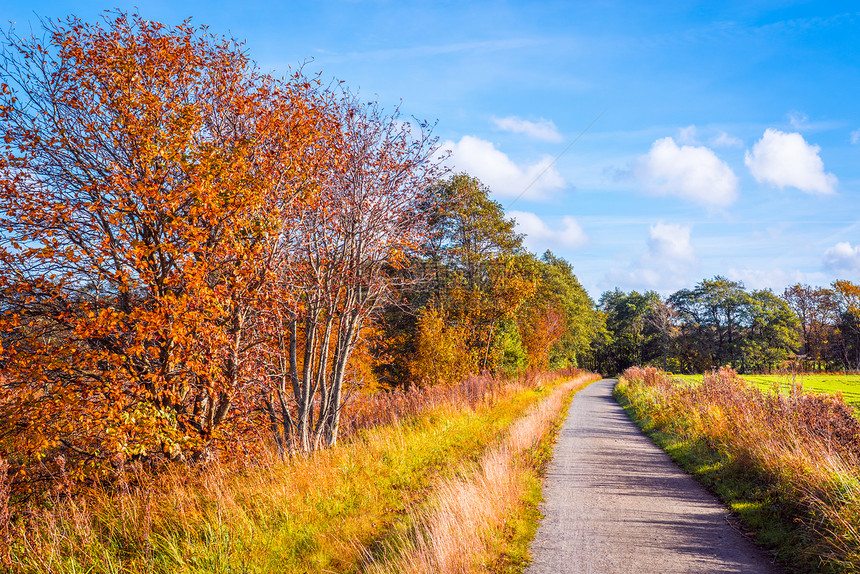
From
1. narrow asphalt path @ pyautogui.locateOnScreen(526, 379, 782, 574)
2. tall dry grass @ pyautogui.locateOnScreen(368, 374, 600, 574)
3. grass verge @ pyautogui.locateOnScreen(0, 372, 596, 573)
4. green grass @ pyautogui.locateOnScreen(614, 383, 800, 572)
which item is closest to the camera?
tall dry grass @ pyautogui.locateOnScreen(368, 374, 600, 574)

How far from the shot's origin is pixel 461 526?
17.3 ft

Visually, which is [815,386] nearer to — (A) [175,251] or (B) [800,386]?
(B) [800,386]

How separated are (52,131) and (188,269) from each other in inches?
134

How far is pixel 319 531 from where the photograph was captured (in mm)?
5734

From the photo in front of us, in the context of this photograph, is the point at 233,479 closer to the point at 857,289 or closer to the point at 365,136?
the point at 365,136

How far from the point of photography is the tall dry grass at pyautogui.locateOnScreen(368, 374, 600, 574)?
4.61m

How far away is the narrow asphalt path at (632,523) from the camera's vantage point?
503 cm

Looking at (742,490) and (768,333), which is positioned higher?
(768,333)

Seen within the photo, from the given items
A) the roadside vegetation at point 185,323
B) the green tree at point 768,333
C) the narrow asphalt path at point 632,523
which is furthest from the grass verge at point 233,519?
the green tree at point 768,333

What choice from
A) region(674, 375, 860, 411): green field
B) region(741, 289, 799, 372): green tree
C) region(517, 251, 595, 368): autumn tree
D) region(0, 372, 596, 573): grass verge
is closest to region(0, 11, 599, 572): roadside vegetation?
region(0, 372, 596, 573): grass verge

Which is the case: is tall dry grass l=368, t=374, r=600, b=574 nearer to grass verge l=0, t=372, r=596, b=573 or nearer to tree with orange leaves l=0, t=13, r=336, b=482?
grass verge l=0, t=372, r=596, b=573

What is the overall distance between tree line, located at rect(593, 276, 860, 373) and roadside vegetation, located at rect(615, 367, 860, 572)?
151 ft

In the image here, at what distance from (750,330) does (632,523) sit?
6722cm

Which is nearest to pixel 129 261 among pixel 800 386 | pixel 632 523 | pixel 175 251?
pixel 175 251
